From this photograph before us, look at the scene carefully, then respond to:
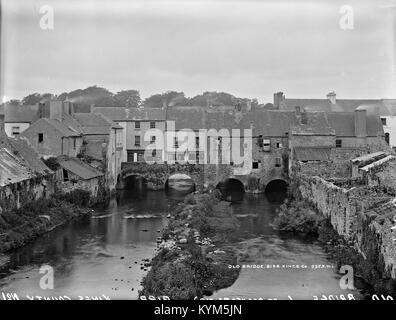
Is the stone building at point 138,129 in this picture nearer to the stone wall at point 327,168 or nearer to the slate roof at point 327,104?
the stone wall at point 327,168

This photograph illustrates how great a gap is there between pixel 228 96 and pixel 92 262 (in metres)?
52.9

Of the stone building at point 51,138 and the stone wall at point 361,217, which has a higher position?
the stone building at point 51,138

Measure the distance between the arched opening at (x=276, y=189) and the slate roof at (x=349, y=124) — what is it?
4.76 meters

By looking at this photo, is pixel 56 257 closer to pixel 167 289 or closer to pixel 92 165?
pixel 167 289

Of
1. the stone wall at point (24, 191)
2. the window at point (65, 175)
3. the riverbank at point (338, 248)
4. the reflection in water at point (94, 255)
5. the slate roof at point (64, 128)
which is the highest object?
the slate roof at point (64, 128)

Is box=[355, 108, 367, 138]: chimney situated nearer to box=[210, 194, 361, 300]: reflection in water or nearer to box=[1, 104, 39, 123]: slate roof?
box=[210, 194, 361, 300]: reflection in water

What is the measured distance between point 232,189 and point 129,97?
103ft

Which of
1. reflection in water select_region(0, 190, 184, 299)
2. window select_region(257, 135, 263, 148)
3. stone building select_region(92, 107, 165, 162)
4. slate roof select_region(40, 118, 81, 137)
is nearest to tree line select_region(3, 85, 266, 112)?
stone building select_region(92, 107, 165, 162)

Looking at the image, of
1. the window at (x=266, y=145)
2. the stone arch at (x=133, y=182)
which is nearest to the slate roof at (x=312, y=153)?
the window at (x=266, y=145)

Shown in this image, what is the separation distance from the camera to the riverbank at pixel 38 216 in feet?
65.3

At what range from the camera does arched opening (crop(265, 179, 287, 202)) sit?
34.3 metres

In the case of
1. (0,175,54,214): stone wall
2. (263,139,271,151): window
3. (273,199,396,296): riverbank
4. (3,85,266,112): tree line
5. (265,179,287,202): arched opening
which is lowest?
(273,199,396,296): riverbank

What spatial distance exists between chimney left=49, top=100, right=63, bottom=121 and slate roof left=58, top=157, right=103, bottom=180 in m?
3.65

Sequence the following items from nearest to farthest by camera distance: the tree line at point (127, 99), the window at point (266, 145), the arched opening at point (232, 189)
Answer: the arched opening at point (232, 189) < the window at point (266, 145) < the tree line at point (127, 99)
